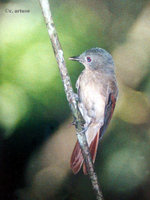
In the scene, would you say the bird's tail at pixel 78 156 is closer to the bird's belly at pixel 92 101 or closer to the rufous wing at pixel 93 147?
the rufous wing at pixel 93 147

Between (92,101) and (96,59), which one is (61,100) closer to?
(92,101)

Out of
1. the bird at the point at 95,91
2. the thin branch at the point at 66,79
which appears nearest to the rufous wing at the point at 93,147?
the bird at the point at 95,91

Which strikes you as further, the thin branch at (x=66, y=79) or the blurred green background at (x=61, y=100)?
the blurred green background at (x=61, y=100)

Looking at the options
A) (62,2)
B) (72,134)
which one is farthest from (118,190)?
(62,2)

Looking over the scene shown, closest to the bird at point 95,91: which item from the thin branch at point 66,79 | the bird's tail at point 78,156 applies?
the bird's tail at point 78,156

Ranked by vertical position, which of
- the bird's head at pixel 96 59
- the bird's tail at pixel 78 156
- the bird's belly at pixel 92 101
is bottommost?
the bird's tail at pixel 78 156

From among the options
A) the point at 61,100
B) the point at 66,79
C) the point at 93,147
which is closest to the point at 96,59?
the point at 61,100

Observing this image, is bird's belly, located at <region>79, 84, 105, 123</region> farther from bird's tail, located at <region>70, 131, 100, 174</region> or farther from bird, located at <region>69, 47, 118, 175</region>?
bird's tail, located at <region>70, 131, 100, 174</region>

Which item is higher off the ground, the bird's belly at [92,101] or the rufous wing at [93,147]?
the bird's belly at [92,101]

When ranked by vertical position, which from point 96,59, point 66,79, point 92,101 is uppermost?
point 96,59
